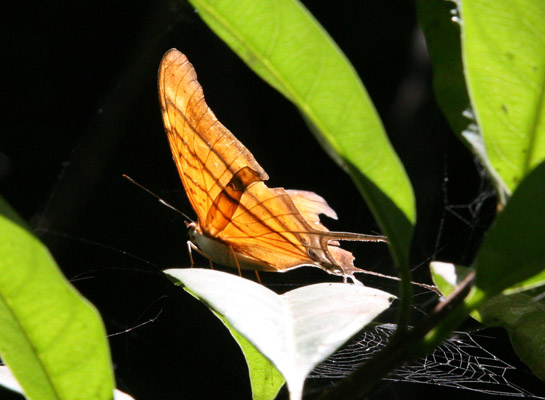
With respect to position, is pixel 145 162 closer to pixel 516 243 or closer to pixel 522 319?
pixel 522 319

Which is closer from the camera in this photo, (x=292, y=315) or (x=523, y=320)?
(x=292, y=315)

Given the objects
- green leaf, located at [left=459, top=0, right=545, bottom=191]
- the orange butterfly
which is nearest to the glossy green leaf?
green leaf, located at [left=459, top=0, right=545, bottom=191]

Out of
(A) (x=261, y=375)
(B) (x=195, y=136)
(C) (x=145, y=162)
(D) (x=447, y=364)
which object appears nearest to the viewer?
(A) (x=261, y=375)

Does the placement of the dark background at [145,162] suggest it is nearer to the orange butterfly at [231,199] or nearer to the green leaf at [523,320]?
the orange butterfly at [231,199]

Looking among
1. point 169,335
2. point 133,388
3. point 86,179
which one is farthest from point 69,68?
point 133,388

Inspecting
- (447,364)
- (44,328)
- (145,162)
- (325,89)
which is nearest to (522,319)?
(325,89)

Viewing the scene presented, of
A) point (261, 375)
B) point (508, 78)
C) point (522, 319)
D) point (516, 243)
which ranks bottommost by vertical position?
point (261, 375)

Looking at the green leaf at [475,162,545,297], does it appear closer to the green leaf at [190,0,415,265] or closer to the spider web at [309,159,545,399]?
the green leaf at [190,0,415,265]
